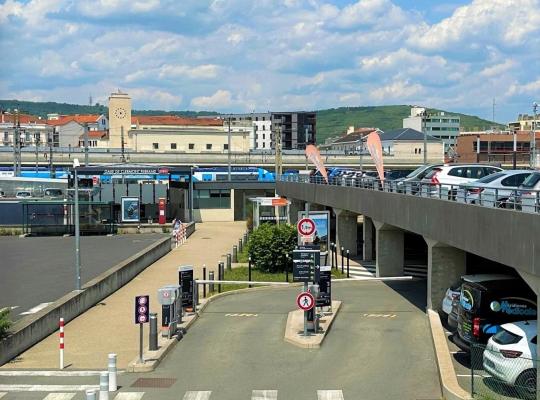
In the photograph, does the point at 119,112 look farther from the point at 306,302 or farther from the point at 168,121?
the point at 306,302

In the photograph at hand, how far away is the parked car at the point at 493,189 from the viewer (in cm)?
1691

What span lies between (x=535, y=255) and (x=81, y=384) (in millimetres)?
9355

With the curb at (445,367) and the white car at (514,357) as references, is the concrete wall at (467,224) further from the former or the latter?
the curb at (445,367)

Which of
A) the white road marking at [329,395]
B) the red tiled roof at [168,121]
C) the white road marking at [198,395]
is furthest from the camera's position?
the red tiled roof at [168,121]

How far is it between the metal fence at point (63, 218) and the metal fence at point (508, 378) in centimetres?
3809

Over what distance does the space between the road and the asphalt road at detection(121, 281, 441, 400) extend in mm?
20

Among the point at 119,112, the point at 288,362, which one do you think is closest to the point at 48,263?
the point at 288,362

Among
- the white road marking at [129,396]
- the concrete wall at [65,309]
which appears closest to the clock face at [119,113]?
the concrete wall at [65,309]

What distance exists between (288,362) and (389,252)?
44.2 ft

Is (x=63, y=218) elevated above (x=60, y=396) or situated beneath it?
elevated above

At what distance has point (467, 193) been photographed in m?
19.1

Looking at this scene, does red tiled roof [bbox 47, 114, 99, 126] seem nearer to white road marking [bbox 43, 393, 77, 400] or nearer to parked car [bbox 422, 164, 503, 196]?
parked car [bbox 422, 164, 503, 196]

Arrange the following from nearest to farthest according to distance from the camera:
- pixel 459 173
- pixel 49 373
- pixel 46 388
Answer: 1. pixel 46 388
2. pixel 49 373
3. pixel 459 173

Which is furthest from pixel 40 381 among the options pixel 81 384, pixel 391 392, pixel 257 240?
pixel 257 240
